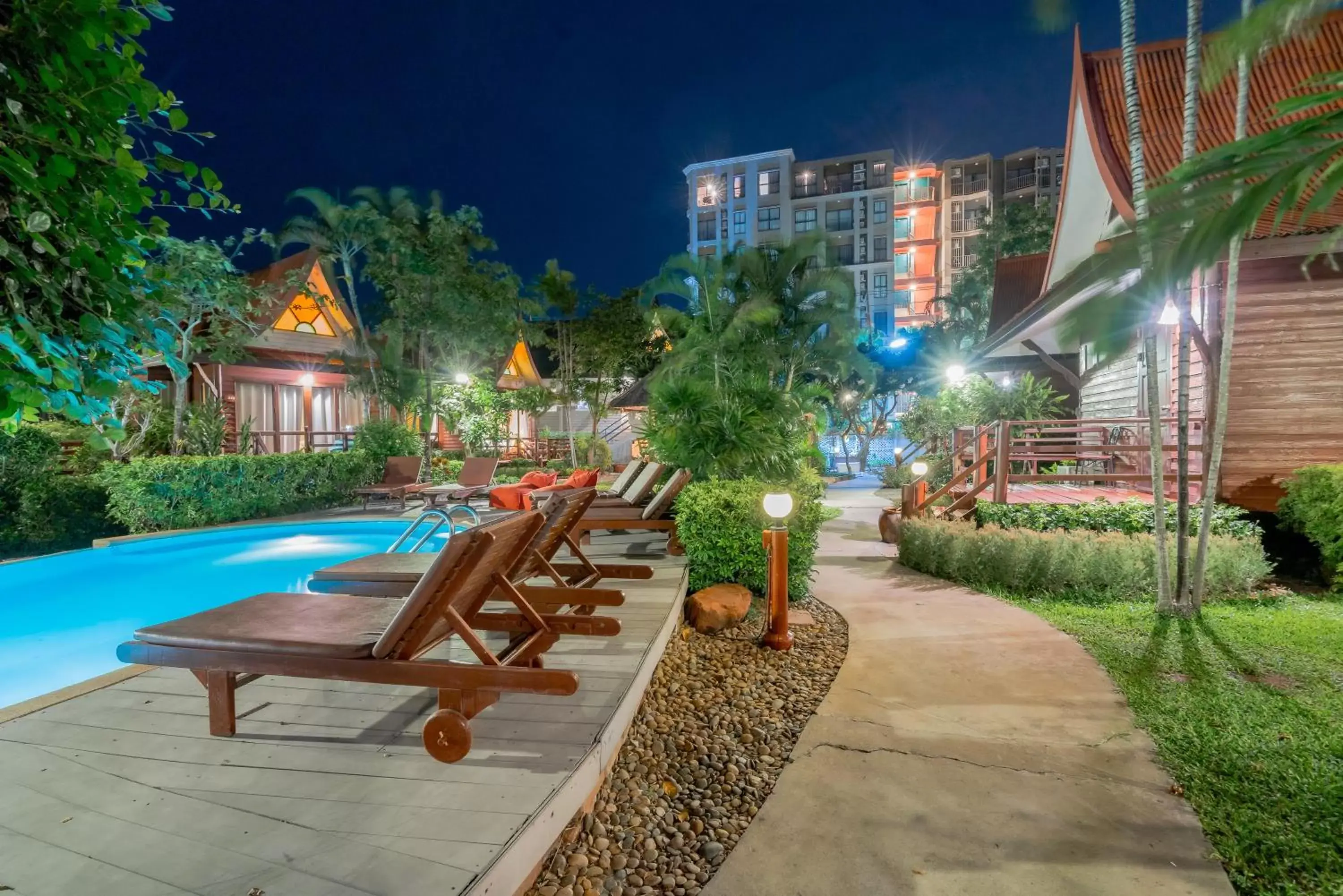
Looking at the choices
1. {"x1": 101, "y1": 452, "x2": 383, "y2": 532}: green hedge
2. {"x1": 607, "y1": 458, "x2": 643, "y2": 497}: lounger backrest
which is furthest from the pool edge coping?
{"x1": 101, "y1": 452, "x2": 383, "y2": 532}: green hedge

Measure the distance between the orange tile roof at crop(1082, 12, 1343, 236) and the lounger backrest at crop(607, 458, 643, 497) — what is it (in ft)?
25.9

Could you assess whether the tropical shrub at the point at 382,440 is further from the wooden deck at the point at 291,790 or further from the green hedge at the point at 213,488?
the wooden deck at the point at 291,790

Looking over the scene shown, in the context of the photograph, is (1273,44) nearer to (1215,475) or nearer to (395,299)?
(1215,475)

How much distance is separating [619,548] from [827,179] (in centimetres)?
6024

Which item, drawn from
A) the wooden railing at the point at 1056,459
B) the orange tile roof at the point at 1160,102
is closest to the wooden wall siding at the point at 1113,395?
the wooden railing at the point at 1056,459

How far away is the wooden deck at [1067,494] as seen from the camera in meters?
8.81

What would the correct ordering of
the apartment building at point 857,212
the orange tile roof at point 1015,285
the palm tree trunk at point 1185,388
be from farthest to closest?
1. the apartment building at point 857,212
2. the orange tile roof at point 1015,285
3. the palm tree trunk at point 1185,388

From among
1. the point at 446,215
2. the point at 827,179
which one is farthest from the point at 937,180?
the point at 446,215

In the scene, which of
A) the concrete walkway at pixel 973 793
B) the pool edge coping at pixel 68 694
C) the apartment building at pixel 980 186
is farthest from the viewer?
the apartment building at pixel 980 186

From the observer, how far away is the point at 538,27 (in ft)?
155

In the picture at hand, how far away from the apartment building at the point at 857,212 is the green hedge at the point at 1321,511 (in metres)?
51.4

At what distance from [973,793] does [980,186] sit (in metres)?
71.9

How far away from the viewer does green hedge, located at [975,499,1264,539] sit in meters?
7.32

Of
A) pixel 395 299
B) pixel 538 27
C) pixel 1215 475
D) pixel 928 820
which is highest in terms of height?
pixel 538 27
